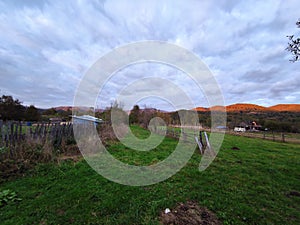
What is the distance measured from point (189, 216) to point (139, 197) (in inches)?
46.5

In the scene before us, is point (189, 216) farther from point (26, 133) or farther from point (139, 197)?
point (26, 133)

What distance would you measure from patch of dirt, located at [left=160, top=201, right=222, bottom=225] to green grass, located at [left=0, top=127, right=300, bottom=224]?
0.47 ft

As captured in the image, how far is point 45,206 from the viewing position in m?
3.07

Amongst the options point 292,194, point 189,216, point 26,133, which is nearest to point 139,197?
point 189,216

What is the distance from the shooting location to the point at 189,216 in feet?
9.21

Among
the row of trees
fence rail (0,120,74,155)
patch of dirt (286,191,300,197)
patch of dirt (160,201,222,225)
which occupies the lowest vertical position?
patch of dirt (160,201,222,225)

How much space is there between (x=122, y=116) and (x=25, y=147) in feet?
41.8

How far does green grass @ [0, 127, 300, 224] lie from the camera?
2.79 meters

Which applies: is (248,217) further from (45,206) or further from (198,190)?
(45,206)

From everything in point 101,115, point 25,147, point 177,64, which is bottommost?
point 25,147

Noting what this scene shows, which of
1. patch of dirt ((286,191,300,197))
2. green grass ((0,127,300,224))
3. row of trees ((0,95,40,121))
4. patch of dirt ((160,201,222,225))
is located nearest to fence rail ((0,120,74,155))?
green grass ((0,127,300,224))

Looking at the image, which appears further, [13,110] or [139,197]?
[13,110]

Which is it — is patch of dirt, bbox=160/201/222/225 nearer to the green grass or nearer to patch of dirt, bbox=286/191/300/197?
the green grass

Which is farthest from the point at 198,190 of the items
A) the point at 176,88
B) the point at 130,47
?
the point at 130,47
